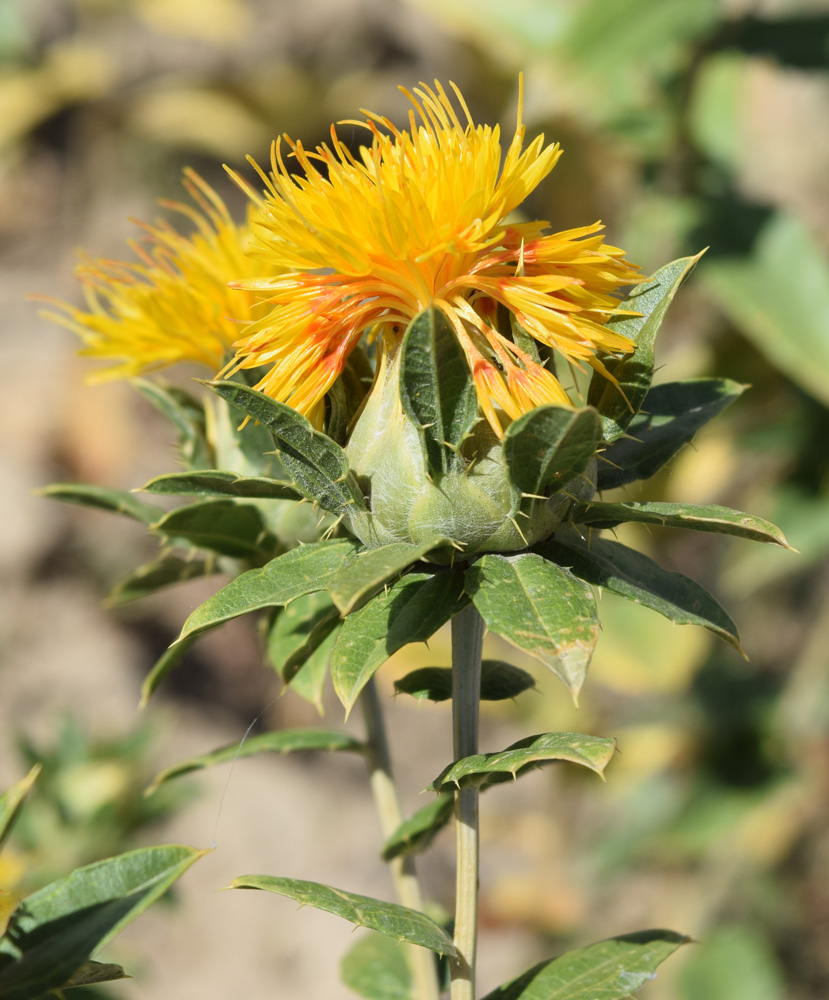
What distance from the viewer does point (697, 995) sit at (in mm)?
3088

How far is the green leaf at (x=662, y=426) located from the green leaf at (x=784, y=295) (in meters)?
1.39

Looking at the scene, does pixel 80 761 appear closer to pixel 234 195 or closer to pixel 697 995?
pixel 697 995

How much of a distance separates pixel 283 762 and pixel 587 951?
407 centimetres

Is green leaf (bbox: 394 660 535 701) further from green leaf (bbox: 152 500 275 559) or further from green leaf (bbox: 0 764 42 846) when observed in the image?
green leaf (bbox: 0 764 42 846)

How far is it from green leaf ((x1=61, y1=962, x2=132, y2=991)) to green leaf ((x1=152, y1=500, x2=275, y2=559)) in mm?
443

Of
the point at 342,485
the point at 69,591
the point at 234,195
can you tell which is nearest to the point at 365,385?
the point at 342,485

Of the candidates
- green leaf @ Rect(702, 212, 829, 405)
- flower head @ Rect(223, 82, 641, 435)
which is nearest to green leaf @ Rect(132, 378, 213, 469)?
flower head @ Rect(223, 82, 641, 435)

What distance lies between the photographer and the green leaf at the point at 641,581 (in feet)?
2.83

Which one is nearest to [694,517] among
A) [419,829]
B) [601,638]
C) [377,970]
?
[419,829]

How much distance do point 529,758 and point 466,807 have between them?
195 mm

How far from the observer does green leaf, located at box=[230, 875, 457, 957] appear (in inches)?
33.1

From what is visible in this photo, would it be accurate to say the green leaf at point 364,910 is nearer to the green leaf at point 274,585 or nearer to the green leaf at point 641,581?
the green leaf at point 274,585

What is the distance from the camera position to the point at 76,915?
33.1 inches

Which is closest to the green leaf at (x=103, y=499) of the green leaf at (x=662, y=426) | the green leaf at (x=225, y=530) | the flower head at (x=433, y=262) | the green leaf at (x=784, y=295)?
the green leaf at (x=225, y=530)
